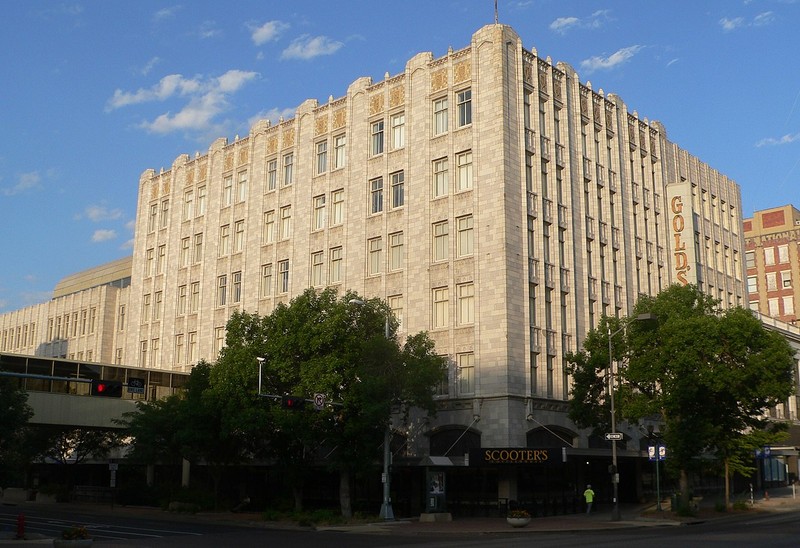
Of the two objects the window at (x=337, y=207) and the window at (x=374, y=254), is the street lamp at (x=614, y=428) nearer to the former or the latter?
the window at (x=374, y=254)

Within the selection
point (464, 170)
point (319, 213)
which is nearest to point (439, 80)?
point (464, 170)

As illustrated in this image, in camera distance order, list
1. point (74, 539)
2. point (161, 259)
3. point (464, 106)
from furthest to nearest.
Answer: point (161, 259) < point (464, 106) < point (74, 539)

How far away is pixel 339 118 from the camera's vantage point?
62.1 meters

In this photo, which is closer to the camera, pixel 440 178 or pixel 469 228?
pixel 469 228

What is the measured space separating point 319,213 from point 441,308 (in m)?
15.0

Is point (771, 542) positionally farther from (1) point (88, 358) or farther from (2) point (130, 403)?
(1) point (88, 358)

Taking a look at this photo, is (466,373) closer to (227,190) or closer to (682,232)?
(682,232)

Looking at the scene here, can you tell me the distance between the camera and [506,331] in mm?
47750

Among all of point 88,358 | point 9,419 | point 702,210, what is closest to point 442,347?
point 9,419

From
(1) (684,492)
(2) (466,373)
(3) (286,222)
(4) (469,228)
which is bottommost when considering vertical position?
(1) (684,492)

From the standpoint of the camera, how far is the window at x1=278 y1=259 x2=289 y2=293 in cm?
6331

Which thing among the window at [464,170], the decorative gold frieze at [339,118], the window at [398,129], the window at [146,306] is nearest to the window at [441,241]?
the window at [464,170]

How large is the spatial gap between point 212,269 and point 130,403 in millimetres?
13148

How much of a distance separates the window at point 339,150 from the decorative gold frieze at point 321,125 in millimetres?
1505
